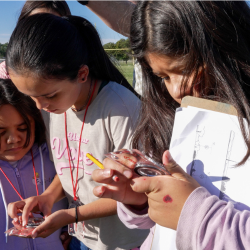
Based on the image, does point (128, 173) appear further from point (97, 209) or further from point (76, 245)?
point (76, 245)

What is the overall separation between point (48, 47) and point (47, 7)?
2.90ft

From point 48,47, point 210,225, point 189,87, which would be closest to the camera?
point 210,225

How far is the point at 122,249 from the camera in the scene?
1289 mm

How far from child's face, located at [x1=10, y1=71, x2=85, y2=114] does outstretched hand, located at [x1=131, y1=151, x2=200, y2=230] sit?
2.11ft

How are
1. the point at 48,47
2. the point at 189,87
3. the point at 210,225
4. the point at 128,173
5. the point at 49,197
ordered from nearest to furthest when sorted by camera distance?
the point at 210,225
the point at 128,173
the point at 189,87
the point at 48,47
the point at 49,197

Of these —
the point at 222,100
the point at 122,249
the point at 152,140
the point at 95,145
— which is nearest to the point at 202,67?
the point at 222,100

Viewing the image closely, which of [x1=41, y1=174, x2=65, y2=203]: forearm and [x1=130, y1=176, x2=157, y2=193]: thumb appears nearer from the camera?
[x1=130, y1=176, x2=157, y2=193]: thumb

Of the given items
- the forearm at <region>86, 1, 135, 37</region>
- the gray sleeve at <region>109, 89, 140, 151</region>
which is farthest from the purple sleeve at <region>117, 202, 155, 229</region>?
the forearm at <region>86, 1, 135, 37</region>

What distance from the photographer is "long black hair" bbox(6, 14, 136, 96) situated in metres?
1.05

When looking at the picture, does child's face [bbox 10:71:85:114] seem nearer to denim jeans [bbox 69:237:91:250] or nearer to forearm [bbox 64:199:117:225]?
forearm [bbox 64:199:117:225]

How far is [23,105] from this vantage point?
1.50 m

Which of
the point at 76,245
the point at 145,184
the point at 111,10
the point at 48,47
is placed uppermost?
the point at 111,10

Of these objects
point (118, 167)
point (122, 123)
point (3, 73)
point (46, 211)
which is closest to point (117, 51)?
point (122, 123)

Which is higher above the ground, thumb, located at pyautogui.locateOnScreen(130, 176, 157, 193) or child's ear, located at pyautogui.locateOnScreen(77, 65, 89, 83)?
child's ear, located at pyautogui.locateOnScreen(77, 65, 89, 83)
